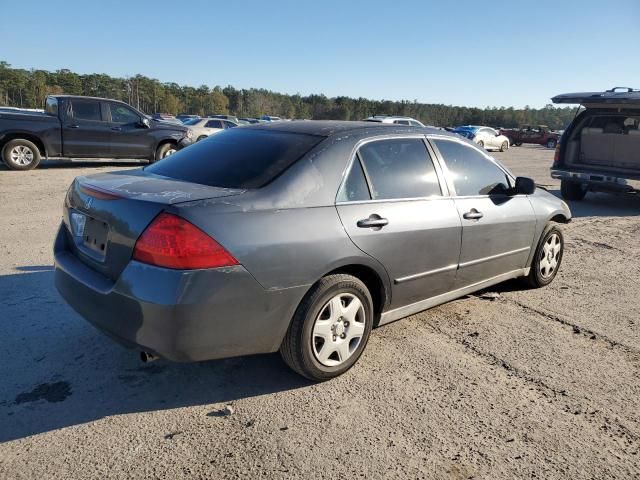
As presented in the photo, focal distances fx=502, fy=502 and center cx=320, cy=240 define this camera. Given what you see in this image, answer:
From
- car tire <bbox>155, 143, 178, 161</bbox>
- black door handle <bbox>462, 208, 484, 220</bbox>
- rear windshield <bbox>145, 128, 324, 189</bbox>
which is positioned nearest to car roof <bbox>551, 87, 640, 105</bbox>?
black door handle <bbox>462, 208, 484, 220</bbox>

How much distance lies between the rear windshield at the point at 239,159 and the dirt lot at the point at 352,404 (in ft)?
4.02

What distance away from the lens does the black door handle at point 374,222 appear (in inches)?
124

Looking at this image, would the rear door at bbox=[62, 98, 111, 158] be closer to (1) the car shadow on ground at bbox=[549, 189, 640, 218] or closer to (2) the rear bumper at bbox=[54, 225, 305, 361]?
(2) the rear bumper at bbox=[54, 225, 305, 361]

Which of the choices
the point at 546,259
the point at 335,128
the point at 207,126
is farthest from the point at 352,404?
the point at 207,126

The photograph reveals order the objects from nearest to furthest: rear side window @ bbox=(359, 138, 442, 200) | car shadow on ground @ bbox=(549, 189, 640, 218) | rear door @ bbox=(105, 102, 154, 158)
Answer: rear side window @ bbox=(359, 138, 442, 200) < car shadow on ground @ bbox=(549, 189, 640, 218) < rear door @ bbox=(105, 102, 154, 158)

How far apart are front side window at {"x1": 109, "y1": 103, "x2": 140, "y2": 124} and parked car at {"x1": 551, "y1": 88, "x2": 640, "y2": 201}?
994cm

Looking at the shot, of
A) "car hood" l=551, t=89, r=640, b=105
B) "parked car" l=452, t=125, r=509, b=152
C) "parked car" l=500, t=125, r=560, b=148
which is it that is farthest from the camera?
"parked car" l=500, t=125, r=560, b=148

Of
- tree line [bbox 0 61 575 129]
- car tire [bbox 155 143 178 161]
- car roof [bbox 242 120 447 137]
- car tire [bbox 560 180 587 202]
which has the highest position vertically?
tree line [bbox 0 61 575 129]

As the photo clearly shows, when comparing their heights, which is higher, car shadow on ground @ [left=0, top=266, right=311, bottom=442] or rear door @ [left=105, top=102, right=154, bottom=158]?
rear door @ [left=105, top=102, right=154, bottom=158]

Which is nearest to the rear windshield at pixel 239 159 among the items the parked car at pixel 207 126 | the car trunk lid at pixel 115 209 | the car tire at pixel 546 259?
the car trunk lid at pixel 115 209

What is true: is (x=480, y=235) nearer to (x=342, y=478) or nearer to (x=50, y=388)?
Result: (x=342, y=478)

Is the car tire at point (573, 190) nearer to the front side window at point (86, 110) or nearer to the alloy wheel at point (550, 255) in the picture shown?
the alloy wheel at point (550, 255)

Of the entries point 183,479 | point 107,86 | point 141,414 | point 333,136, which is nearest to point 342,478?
point 183,479

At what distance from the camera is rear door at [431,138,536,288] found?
3.93 m
